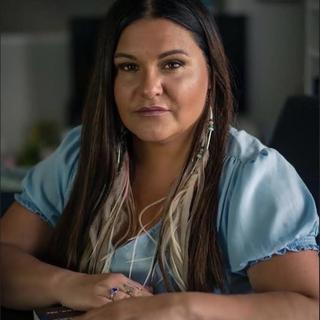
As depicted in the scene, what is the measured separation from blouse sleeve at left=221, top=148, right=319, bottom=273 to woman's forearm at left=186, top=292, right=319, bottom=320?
0.04 metres

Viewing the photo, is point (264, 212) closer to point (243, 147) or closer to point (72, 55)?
point (243, 147)

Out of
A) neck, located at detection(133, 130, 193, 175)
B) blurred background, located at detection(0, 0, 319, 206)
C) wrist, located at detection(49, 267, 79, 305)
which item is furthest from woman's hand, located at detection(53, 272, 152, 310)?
blurred background, located at detection(0, 0, 319, 206)

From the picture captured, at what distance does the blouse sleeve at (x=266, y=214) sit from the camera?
54 cm

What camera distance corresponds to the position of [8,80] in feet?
7.54

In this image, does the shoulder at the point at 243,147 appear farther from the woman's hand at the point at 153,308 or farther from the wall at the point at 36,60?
the wall at the point at 36,60

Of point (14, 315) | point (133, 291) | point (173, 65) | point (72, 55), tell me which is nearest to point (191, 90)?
point (173, 65)

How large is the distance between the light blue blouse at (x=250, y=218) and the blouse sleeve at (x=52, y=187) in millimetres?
149

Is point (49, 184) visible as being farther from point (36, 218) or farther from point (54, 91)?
point (54, 91)

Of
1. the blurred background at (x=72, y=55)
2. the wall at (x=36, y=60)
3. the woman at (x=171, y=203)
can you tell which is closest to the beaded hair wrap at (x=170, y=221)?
the woman at (x=171, y=203)

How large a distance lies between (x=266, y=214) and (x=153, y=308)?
123 millimetres

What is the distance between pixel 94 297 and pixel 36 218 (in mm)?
200

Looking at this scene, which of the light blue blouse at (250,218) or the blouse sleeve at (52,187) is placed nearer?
the light blue blouse at (250,218)

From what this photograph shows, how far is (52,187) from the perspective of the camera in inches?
29.2

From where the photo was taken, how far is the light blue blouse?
0.55 metres
